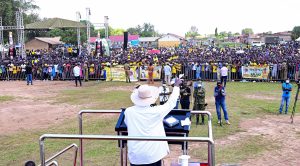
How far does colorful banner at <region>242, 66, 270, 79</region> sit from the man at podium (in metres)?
21.7

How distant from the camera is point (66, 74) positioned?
27828mm

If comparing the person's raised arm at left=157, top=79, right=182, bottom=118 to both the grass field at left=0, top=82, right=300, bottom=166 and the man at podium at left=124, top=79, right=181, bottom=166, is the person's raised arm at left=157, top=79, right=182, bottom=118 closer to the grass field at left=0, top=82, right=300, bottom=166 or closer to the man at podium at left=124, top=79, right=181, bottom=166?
the man at podium at left=124, top=79, right=181, bottom=166

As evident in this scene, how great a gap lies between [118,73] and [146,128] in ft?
73.5

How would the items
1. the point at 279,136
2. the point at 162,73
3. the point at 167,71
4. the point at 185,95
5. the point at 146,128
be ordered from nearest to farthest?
the point at 146,128, the point at 279,136, the point at 185,95, the point at 167,71, the point at 162,73

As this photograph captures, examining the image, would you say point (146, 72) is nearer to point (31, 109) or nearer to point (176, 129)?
point (31, 109)

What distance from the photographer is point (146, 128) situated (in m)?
4.31

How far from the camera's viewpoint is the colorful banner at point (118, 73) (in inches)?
1033

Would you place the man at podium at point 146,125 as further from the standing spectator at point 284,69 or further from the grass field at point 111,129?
the standing spectator at point 284,69

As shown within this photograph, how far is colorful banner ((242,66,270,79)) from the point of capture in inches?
977

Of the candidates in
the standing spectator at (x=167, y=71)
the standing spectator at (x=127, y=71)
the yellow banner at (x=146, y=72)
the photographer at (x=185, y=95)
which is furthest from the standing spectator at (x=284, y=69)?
the photographer at (x=185, y=95)

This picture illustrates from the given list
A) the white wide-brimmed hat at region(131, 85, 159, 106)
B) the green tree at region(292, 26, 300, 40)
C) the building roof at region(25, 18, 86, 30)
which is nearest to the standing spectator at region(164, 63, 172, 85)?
the building roof at region(25, 18, 86, 30)

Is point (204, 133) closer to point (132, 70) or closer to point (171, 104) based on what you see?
point (171, 104)

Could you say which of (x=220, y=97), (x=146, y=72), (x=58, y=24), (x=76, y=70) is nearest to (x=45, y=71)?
(x=76, y=70)

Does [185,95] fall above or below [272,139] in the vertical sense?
above
